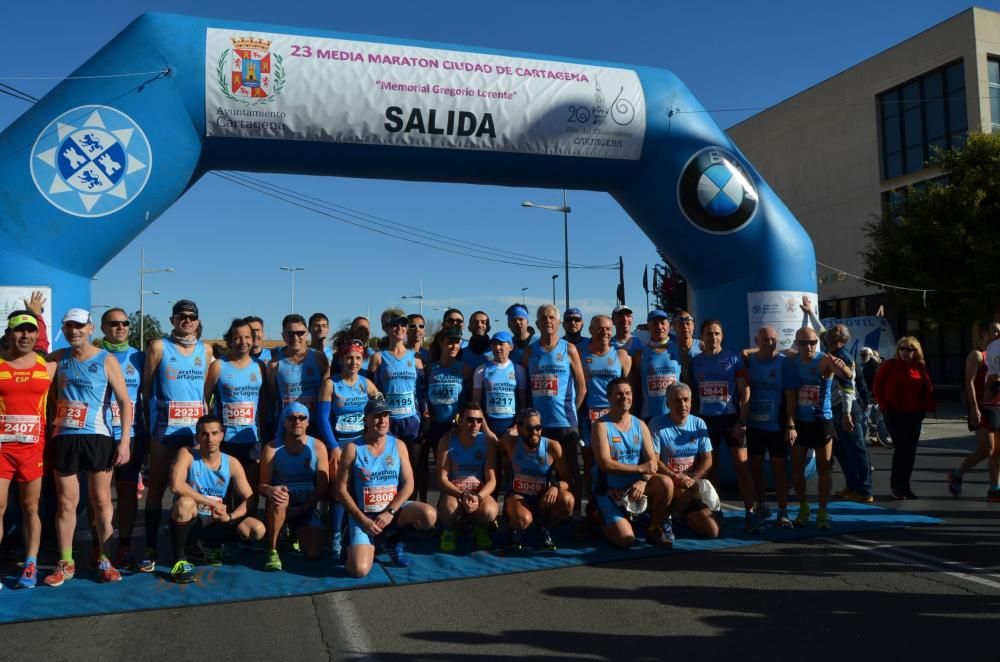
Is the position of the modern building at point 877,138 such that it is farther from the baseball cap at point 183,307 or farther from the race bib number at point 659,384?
the baseball cap at point 183,307

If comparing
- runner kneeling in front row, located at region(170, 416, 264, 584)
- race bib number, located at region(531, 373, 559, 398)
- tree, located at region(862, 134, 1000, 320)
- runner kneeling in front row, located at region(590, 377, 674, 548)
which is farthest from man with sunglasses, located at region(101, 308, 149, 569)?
tree, located at region(862, 134, 1000, 320)

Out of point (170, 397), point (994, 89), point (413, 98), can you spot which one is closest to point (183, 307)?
point (170, 397)

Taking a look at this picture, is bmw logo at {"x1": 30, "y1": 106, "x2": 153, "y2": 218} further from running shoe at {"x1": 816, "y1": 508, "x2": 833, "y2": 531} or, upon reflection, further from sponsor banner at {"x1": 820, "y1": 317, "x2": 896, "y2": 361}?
sponsor banner at {"x1": 820, "y1": 317, "x2": 896, "y2": 361}

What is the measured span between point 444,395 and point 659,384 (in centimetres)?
181

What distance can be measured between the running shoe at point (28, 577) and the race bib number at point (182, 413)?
3.78 ft

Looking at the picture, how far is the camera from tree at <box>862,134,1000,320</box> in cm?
1711

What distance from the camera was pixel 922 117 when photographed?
23391 mm

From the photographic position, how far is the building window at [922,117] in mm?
22094

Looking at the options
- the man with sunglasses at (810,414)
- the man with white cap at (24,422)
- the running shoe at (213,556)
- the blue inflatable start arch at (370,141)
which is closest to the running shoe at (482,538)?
the running shoe at (213,556)

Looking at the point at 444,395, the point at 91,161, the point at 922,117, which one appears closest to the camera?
the point at 444,395

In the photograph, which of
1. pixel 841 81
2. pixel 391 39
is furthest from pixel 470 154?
pixel 841 81

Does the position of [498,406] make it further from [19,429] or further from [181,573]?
[19,429]

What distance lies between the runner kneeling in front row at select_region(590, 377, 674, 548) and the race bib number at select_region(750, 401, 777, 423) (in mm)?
1115

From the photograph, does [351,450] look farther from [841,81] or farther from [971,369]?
[841,81]
